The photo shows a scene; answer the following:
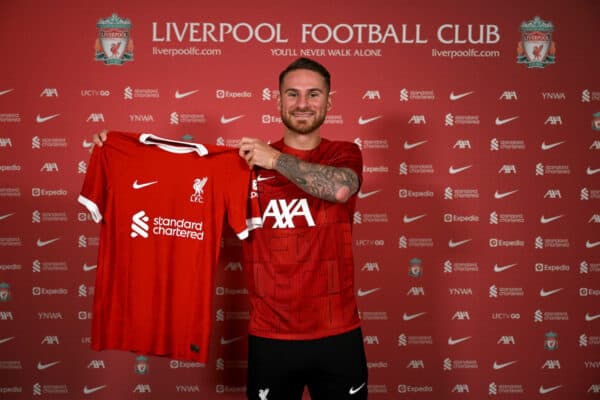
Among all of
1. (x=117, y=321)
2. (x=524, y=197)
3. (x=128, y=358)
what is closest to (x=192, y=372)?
(x=128, y=358)

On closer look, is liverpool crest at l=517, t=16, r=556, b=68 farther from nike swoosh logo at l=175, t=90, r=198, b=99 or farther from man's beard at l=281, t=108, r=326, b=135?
nike swoosh logo at l=175, t=90, r=198, b=99

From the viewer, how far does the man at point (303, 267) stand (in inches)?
69.7

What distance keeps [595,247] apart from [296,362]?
224 centimetres

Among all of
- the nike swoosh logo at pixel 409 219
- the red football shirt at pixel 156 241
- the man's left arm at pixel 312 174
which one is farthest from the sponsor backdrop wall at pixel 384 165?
the man's left arm at pixel 312 174

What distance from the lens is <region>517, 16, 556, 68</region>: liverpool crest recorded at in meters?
2.86

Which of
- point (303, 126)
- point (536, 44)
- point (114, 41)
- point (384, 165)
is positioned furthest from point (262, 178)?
point (536, 44)

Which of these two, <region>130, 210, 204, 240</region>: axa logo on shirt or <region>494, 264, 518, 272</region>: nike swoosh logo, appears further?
<region>494, 264, 518, 272</region>: nike swoosh logo

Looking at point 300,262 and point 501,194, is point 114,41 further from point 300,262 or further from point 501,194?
point 501,194

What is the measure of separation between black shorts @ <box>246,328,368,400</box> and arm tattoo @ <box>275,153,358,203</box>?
1.92 ft

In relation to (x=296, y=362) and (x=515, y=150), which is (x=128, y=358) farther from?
(x=515, y=150)

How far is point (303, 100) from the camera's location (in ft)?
6.17

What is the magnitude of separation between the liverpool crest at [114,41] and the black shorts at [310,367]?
2024 mm

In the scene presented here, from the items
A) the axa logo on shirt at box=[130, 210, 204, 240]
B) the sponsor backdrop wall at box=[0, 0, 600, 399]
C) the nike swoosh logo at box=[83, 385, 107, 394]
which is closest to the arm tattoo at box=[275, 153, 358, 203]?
the axa logo on shirt at box=[130, 210, 204, 240]

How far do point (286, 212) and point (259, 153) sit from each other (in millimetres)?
272
